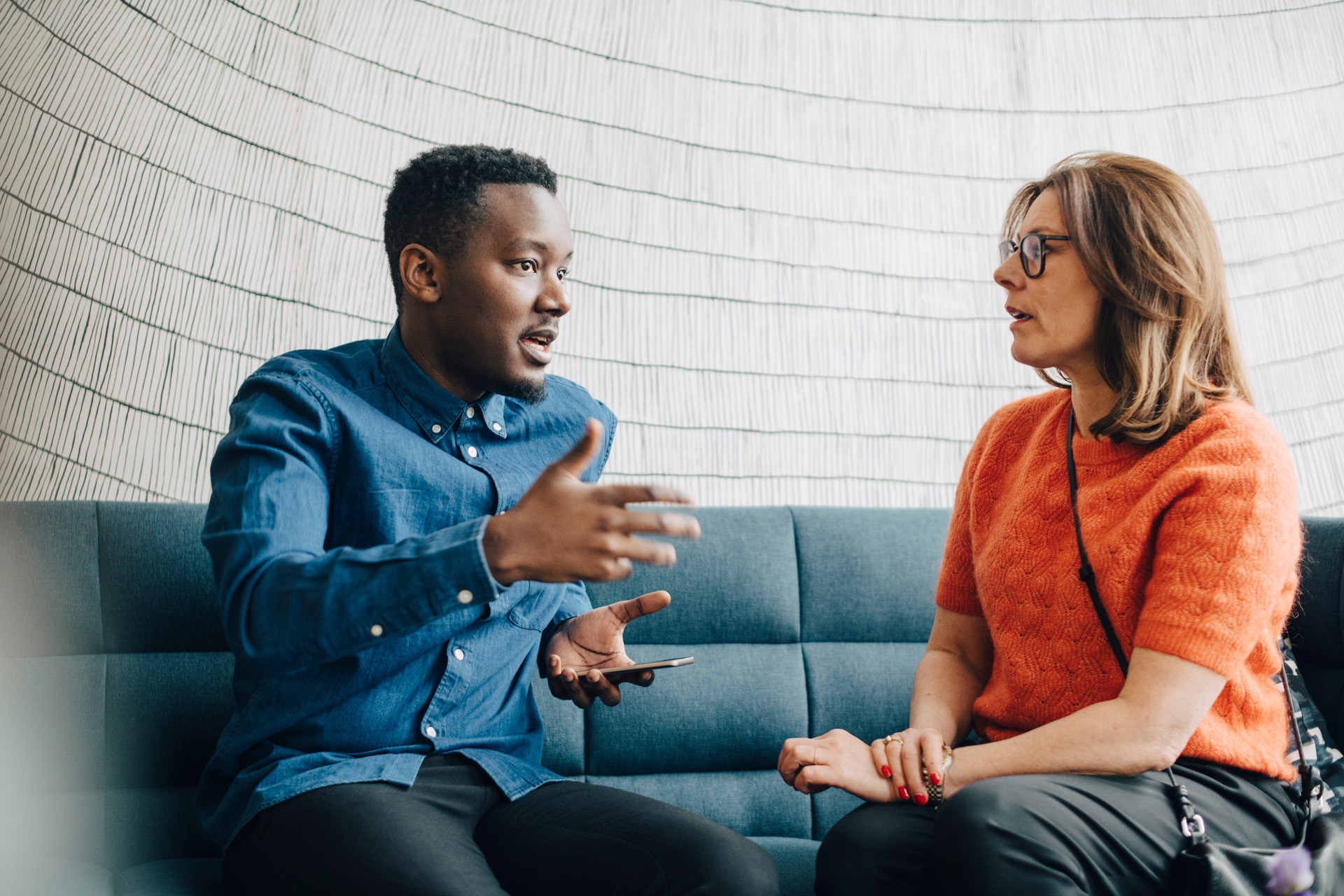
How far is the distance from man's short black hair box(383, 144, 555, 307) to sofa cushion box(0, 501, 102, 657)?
0.68 meters

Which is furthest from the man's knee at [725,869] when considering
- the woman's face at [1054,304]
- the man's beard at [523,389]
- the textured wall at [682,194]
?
the textured wall at [682,194]

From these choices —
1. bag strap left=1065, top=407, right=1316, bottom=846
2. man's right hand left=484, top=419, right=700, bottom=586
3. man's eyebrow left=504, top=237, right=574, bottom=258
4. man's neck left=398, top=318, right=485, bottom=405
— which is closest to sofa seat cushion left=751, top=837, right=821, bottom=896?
bag strap left=1065, top=407, right=1316, bottom=846

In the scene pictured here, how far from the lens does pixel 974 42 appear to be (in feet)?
7.61

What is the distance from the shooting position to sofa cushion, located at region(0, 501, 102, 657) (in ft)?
5.02

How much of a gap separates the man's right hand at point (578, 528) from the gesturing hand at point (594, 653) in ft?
1.19

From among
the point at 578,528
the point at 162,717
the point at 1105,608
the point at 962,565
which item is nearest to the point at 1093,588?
the point at 1105,608

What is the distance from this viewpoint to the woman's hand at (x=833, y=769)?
1200 millimetres

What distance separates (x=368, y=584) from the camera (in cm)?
100

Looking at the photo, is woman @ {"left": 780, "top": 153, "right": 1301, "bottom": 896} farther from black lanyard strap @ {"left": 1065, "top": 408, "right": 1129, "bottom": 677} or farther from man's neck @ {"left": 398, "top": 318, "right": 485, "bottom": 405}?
man's neck @ {"left": 398, "top": 318, "right": 485, "bottom": 405}

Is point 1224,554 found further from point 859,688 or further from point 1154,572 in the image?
point 859,688

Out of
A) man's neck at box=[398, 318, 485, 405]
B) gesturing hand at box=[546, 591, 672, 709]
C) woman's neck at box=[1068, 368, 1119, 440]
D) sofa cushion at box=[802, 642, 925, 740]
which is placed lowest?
sofa cushion at box=[802, 642, 925, 740]

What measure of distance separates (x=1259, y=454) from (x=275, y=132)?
5.72 feet

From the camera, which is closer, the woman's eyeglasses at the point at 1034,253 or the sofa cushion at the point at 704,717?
the woman's eyeglasses at the point at 1034,253

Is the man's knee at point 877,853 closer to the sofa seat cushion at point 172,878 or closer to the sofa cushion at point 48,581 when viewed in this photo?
the sofa seat cushion at point 172,878
